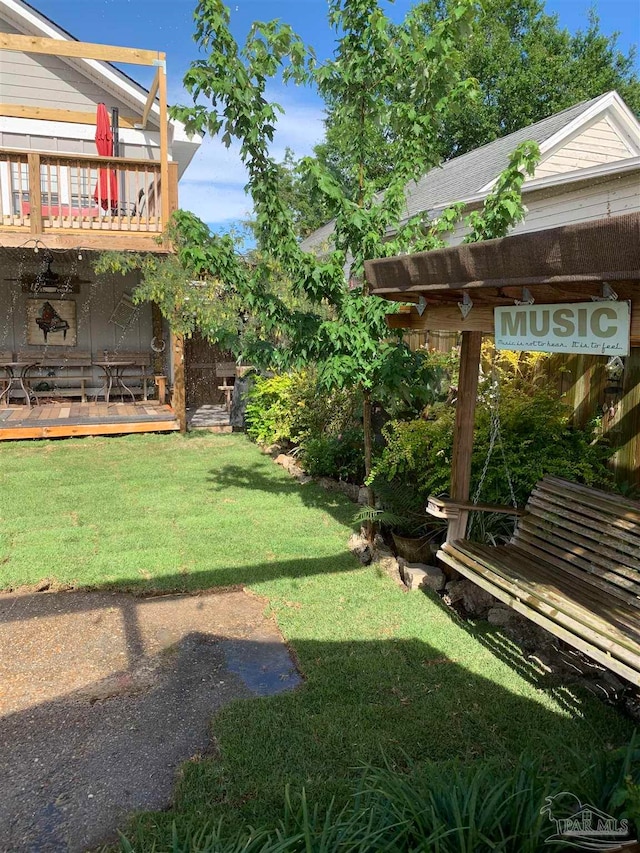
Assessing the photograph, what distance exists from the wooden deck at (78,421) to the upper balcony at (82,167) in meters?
2.88

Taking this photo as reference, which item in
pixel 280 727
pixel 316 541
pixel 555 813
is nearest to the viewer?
pixel 555 813

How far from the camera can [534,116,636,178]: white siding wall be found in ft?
35.4

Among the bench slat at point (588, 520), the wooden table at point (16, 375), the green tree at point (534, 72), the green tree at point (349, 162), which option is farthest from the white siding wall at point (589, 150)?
the green tree at point (534, 72)

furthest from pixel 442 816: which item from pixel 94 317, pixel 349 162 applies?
pixel 94 317

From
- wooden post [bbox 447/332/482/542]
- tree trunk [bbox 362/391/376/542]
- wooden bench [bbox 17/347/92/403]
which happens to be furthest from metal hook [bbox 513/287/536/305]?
wooden bench [bbox 17/347/92/403]

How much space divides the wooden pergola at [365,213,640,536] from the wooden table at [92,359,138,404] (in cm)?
915

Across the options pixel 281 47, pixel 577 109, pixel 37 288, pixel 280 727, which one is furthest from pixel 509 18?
pixel 280 727

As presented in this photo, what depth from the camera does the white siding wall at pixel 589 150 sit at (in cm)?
1080

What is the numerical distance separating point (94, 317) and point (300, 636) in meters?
11.1

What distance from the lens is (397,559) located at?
5.32m

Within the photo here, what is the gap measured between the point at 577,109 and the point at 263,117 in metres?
8.70

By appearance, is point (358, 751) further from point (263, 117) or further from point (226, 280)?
point (263, 117)

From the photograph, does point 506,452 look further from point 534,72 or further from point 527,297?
point 534,72

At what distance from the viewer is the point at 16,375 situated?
12.6m
